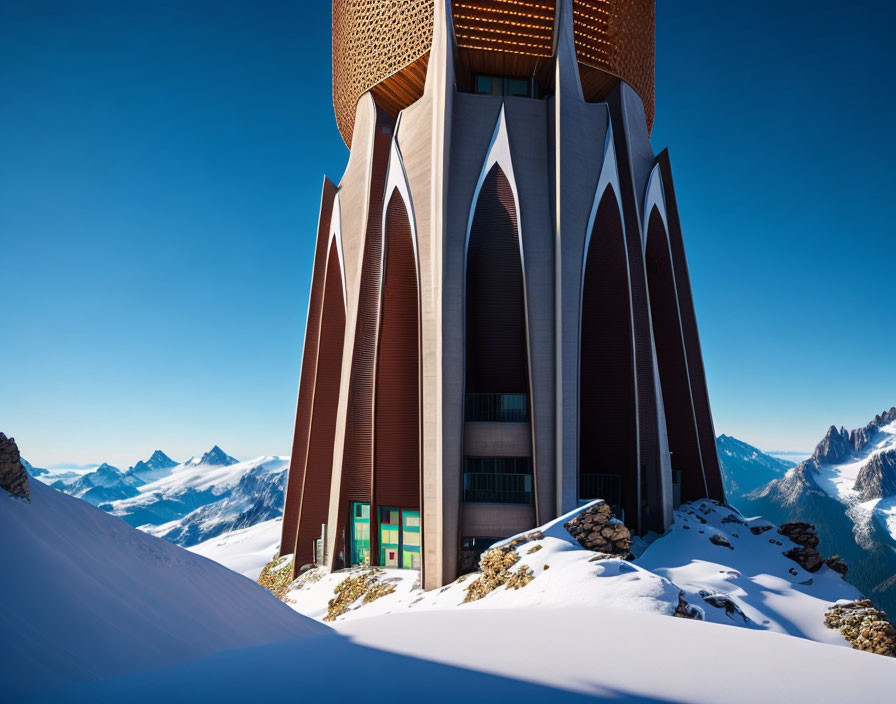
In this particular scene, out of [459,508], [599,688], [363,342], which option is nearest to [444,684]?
[599,688]

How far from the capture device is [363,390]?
83.4 feet

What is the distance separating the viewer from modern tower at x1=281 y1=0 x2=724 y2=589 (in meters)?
22.2

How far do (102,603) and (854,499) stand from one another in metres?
157

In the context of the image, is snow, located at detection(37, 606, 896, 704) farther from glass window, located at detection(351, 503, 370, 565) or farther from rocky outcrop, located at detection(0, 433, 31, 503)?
glass window, located at detection(351, 503, 370, 565)

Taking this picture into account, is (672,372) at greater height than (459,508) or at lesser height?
greater

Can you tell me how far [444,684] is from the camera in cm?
606

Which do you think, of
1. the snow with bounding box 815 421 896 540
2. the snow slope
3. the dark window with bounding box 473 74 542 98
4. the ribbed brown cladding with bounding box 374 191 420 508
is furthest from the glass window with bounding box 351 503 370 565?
the snow with bounding box 815 421 896 540

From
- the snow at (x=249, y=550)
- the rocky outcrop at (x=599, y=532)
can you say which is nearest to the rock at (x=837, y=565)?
the rocky outcrop at (x=599, y=532)

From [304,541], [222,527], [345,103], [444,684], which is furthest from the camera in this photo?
[222,527]

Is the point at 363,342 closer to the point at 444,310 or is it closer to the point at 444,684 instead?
the point at 444,310

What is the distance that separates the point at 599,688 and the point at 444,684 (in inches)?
70.8

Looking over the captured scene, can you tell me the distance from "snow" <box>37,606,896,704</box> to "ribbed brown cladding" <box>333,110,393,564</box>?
1650 cm

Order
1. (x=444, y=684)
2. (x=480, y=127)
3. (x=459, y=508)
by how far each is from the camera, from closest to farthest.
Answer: (x=444, y=684) < (x=459, y=508) < (x=480, y=127)

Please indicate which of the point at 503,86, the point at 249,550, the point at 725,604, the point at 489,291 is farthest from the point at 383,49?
the point at 249,550
